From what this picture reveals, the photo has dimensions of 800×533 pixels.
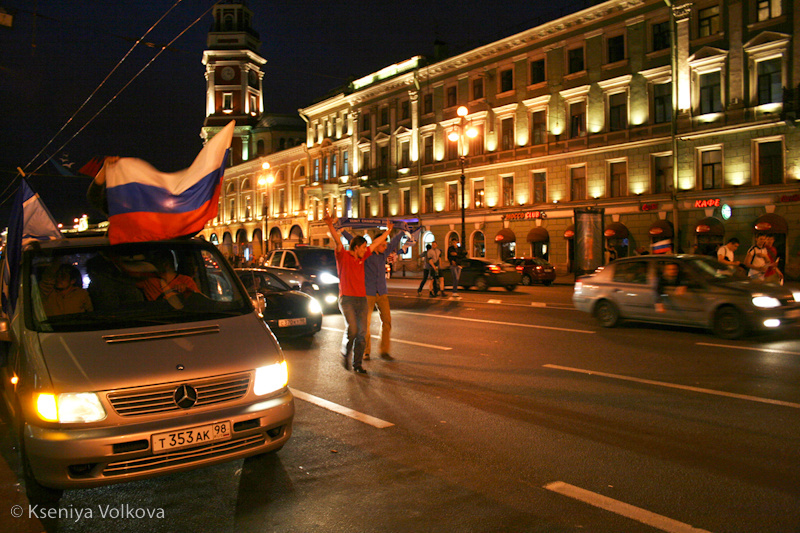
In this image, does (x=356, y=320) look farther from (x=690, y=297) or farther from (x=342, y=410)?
(x=690, y=297)

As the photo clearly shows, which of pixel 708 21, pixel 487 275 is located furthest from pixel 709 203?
pixel 487 275

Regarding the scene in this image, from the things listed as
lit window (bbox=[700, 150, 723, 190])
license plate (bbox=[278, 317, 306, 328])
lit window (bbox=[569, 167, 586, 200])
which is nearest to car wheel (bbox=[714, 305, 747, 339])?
license plate (bbox=[278, 317, 306, 328])

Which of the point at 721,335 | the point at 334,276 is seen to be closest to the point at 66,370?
the point at 721,335

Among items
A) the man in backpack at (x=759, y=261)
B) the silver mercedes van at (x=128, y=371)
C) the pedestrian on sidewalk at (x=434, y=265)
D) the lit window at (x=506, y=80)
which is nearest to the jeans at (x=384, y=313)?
the silver mercedes van at (x=128, y=371)

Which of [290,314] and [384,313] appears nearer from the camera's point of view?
[384,313]

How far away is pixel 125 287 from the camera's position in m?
5.20

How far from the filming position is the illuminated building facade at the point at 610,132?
1119 inches

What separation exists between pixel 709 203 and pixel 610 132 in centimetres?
704

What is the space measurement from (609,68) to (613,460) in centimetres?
3363

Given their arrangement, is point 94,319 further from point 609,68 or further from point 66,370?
point 609,68

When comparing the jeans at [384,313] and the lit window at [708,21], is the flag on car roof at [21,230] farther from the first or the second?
the lit window at [708,21]

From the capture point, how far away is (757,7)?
28453 millimetres

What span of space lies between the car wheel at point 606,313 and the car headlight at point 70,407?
10.5 metres

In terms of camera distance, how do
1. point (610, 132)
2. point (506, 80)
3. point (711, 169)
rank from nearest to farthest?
point (711, 169) → point (610, 132) → point (506, 80)
